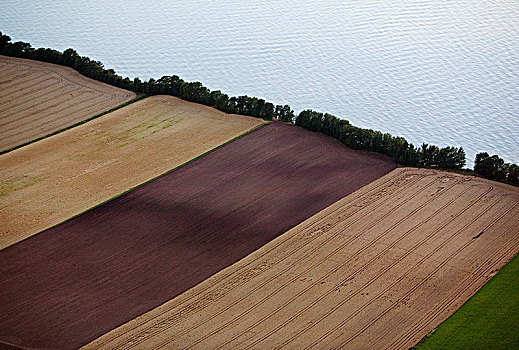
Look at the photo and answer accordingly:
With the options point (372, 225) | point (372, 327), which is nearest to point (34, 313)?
point (372, 327)

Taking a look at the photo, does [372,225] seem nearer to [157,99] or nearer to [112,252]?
[112,252]

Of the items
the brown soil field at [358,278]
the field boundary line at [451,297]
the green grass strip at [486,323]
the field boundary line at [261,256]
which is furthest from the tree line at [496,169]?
the green grass strip at [486,323]

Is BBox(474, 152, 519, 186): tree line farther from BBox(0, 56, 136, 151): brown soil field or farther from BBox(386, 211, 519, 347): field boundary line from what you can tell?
BBox(0, 56, 136, 151): brown soil field

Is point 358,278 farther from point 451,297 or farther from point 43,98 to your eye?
point 43,98

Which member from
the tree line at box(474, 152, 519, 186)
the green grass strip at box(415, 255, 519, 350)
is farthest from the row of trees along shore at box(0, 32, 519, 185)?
the green grass strip at box(415, 255, 519, 350)

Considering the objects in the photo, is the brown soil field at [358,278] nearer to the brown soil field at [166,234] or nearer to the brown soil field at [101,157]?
the brown soil field at [166,234]
